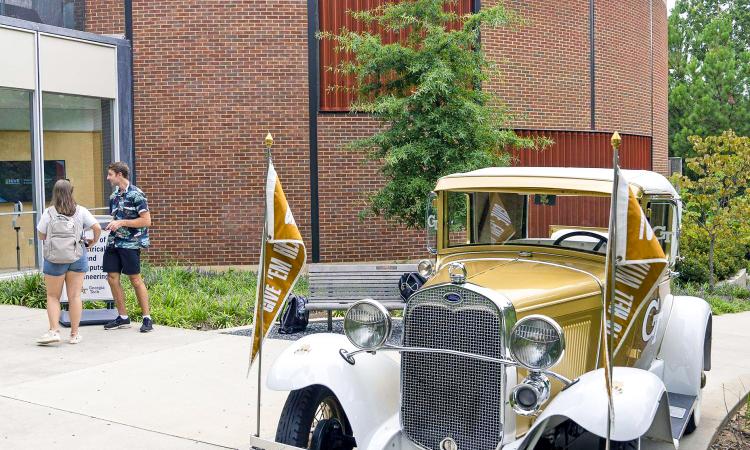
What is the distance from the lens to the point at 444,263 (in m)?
5.75

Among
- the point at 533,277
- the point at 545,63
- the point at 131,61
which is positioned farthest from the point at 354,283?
the point at 545,63

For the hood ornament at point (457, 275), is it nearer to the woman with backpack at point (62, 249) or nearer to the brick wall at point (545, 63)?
the woman with backpack at point (62, 249)

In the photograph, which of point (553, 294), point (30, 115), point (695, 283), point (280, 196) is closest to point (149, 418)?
point (280, 196)

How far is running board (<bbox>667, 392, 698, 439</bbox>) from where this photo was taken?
5.41 m

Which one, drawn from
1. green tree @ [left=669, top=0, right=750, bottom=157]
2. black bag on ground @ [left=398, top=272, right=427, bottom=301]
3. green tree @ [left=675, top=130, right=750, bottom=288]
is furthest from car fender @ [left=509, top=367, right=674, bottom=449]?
green tree @ [left=669, top=0, right=750, bottom=157]

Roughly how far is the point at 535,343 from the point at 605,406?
1.46 ft

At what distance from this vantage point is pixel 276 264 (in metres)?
5.25

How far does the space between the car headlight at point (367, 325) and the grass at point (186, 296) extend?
5.42 meters

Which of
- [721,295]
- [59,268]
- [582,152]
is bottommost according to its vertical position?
[721,295]

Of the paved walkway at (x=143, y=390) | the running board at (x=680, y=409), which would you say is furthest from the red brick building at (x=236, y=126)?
the running board at (x=680, y=409)

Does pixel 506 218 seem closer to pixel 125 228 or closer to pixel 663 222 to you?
pixel 663 222

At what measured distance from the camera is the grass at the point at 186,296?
10258mm

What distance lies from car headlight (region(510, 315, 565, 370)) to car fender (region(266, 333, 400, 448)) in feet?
3.19

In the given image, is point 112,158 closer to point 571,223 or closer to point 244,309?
point 244,309
